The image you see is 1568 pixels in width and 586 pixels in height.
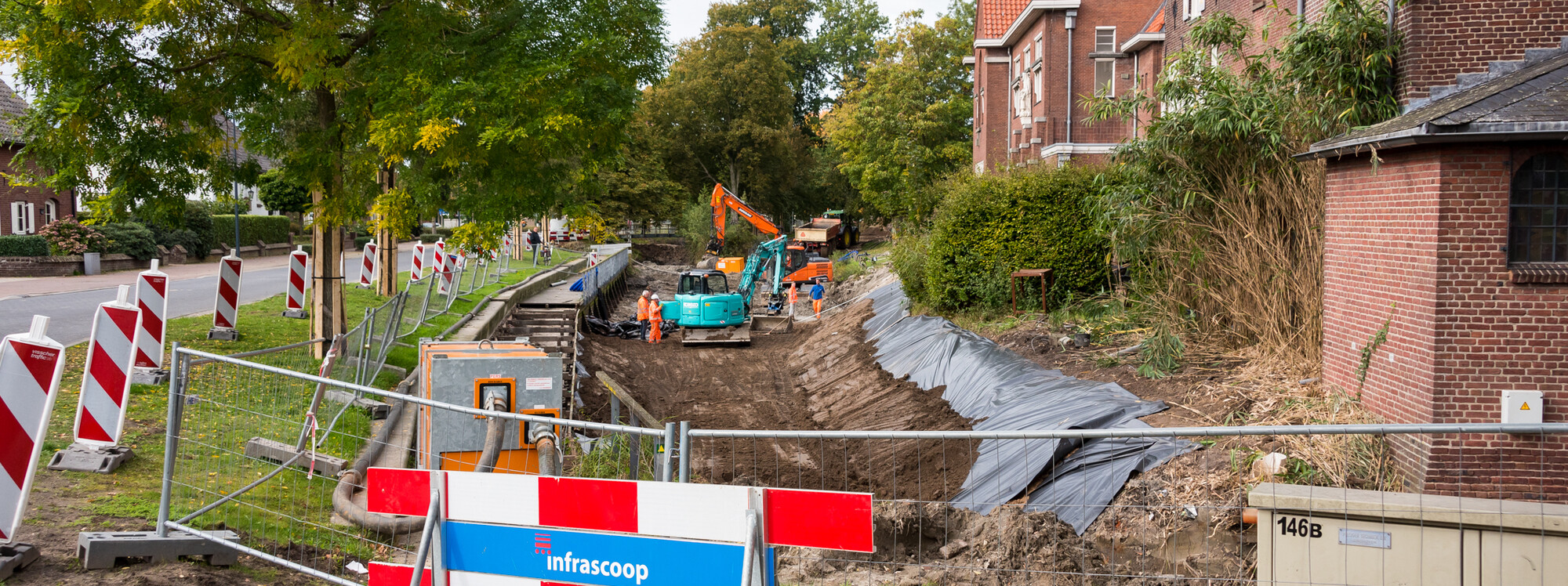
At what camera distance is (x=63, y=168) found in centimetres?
1162

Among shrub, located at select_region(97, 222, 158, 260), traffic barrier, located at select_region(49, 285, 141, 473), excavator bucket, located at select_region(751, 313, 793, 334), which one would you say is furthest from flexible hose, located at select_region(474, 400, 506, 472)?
shrub, located at select_region(97, 222, 158, 260)

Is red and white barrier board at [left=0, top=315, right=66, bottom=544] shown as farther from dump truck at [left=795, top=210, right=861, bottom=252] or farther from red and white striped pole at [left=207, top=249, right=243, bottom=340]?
dump truck at [left=795, top=210, right=861, bottom=252]

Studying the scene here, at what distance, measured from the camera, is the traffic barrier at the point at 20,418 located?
222 inches

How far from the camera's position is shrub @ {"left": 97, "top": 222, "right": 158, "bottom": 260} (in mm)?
31125

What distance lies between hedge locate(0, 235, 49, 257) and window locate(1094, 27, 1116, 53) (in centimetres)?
3121

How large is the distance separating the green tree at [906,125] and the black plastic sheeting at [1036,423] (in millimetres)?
25876

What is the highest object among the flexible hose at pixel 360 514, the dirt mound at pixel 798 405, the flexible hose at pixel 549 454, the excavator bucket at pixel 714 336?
the flexible hose at pixel 549 454

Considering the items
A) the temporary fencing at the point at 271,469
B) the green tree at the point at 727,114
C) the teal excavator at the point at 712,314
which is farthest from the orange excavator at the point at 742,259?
the temporary fencing at the point at 271,469

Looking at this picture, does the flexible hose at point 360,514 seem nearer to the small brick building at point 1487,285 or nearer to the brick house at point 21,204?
the small brick building at point 1487,285

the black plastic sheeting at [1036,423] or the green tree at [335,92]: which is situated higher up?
the green tree at [335,92]

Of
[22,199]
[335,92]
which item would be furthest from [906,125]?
[335,92]

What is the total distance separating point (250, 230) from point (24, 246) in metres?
15.1

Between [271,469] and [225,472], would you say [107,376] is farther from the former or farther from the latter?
[271,469]

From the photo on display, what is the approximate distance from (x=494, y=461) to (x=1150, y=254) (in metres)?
10.5
